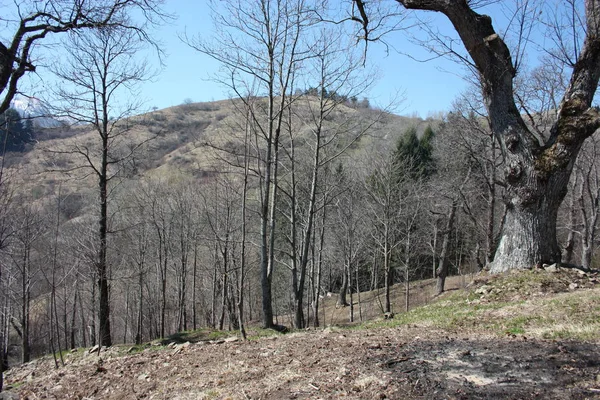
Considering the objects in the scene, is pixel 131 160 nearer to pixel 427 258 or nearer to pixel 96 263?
pixel 96 263

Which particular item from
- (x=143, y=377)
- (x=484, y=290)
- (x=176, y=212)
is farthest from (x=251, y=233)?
(x=176, y=212)

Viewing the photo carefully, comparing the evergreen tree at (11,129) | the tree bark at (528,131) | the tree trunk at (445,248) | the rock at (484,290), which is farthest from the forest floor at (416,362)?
the tree trunk at (445,248)

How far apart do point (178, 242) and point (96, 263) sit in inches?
603

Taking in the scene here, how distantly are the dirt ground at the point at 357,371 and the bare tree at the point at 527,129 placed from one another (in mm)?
3512

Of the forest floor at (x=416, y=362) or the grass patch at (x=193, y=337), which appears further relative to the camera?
the grass patch at (x=193, y=337)

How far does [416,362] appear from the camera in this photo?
3.96 metres

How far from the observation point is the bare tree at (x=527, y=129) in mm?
7305

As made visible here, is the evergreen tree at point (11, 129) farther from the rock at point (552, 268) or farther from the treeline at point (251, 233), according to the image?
the rock at point (552, 268)

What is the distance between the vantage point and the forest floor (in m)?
3.34

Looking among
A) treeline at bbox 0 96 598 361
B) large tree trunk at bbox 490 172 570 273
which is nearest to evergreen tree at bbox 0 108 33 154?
treeline at bbox 0 96 598 361

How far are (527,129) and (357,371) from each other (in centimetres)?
627

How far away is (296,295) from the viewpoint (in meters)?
10.7

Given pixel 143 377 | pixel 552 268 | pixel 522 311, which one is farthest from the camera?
pixel 552 268

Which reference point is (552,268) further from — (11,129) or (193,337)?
(11,129)
